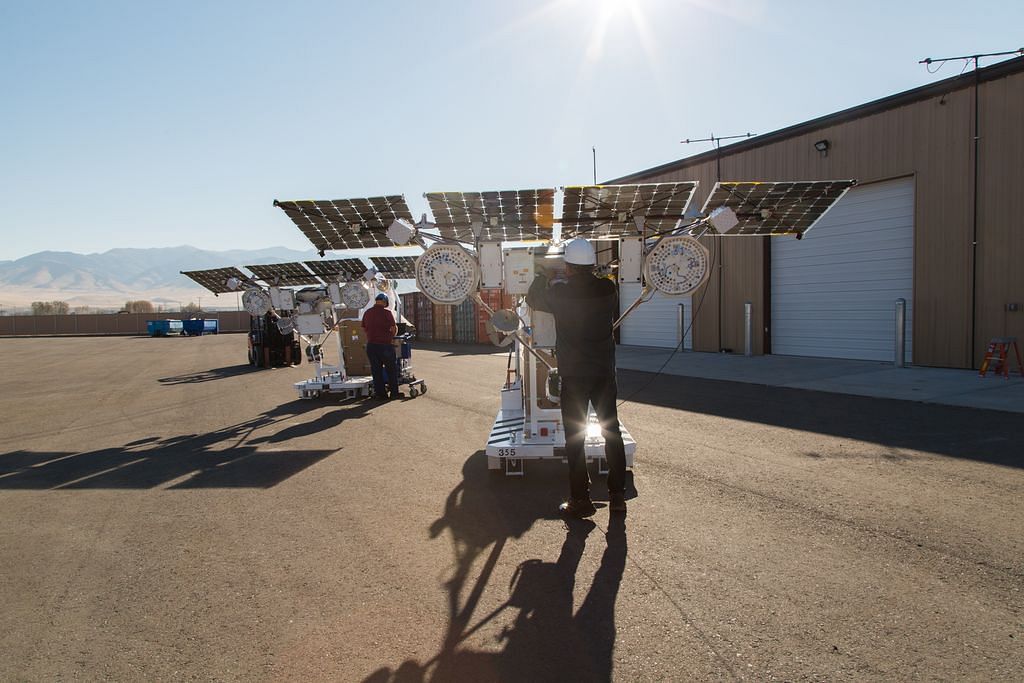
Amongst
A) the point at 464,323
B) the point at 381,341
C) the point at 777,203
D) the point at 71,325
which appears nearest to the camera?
the point at 777,203

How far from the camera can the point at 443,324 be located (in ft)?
110

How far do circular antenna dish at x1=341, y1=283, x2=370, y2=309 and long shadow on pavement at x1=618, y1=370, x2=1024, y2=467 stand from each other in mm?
5670

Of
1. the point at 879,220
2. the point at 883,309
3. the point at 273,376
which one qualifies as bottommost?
the point at 273,376

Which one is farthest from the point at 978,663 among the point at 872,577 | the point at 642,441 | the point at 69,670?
the point at 642,441

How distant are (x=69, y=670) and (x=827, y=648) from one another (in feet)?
12.3

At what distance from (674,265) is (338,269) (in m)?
9.29

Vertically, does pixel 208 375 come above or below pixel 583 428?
below

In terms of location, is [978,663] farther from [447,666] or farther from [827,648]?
[447,666]

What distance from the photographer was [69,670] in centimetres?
307

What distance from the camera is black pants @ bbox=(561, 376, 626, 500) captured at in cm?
504

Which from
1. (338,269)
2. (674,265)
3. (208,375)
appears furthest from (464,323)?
(674,265)

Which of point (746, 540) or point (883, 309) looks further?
point (883, 309)

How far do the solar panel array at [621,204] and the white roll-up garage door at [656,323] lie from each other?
47.4 feet

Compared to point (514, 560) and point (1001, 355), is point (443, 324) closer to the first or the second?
point (1001, 355)
